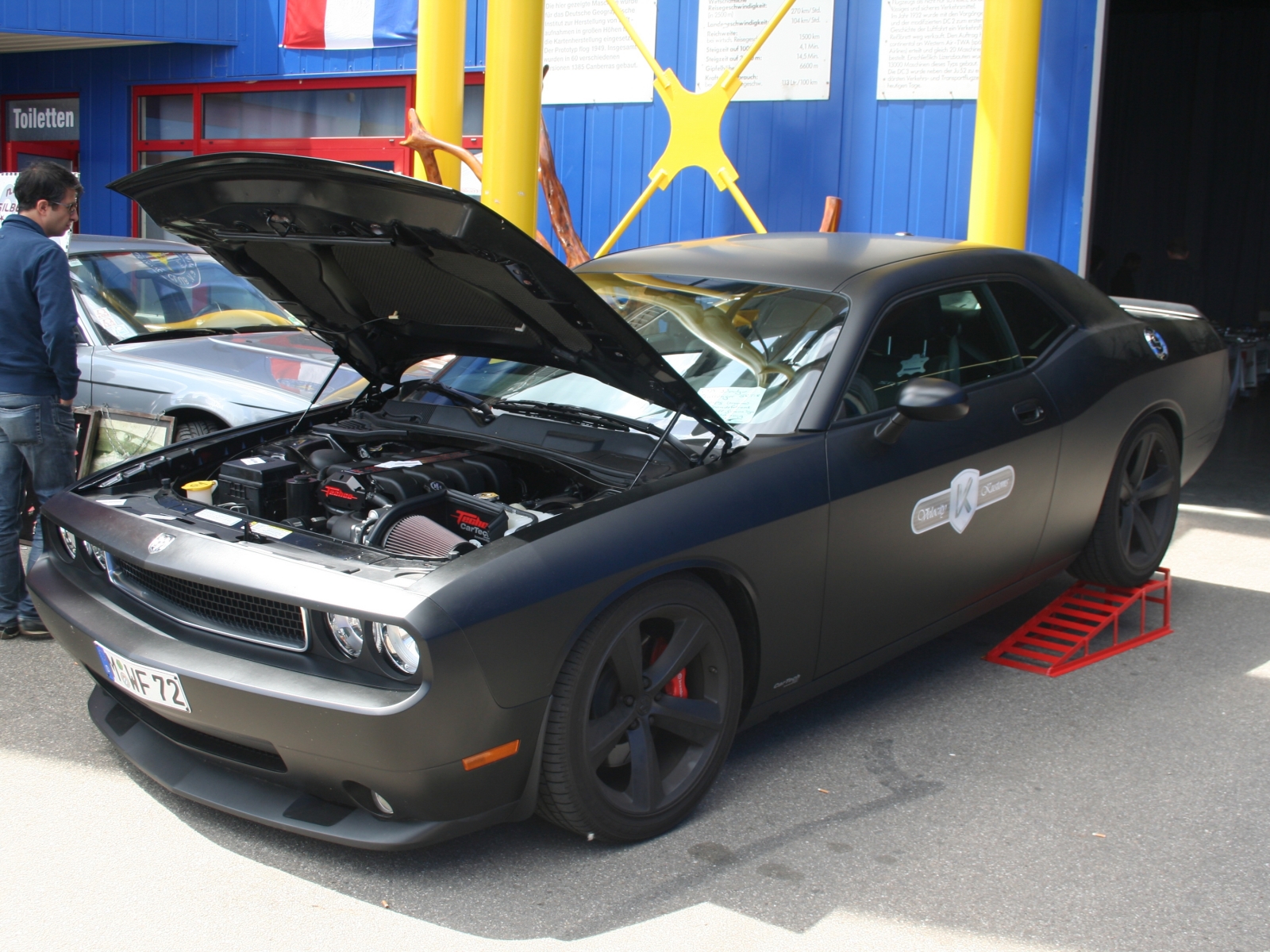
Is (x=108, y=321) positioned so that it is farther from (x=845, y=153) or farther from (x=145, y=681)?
(x=845, y=153)

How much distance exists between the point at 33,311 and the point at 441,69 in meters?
4.35

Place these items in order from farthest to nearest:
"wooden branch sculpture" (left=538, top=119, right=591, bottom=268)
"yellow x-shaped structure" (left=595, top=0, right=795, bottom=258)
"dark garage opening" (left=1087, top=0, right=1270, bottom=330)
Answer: "dark garage opening" (left=1087, top=0, right=1270, bottom=330), "yellow x-shaped structure" (left=595, top=0, right=795, bottom=258), "wooden branch sculpture" (left=538, top=119, right=591, bottom=268)

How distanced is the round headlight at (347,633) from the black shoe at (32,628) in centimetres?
237

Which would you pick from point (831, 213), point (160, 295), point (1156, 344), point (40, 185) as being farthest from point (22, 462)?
point (831, 213)

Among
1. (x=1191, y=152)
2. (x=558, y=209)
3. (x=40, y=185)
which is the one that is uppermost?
(x=1191, y=152)

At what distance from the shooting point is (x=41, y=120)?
12.0 meters

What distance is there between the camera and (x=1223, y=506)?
7324 millimetres

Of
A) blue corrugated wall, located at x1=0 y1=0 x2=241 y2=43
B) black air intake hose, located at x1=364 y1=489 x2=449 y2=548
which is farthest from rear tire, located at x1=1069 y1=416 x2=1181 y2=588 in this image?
blue corrugated wall, located at x1=0 y1=0 x2=241 y2=43

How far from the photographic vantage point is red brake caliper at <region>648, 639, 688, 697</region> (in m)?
2.97

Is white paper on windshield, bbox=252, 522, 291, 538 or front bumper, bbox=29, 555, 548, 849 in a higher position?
white paper on windshield, bbox=252, 522, 291, 538

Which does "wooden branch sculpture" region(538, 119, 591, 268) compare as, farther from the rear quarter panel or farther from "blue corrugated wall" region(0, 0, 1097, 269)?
the rear quarter panel

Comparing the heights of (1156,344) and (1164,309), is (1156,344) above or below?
below

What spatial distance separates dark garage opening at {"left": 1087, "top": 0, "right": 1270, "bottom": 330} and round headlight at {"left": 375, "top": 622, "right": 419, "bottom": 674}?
19.1 metres

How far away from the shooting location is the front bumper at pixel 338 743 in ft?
8.05
